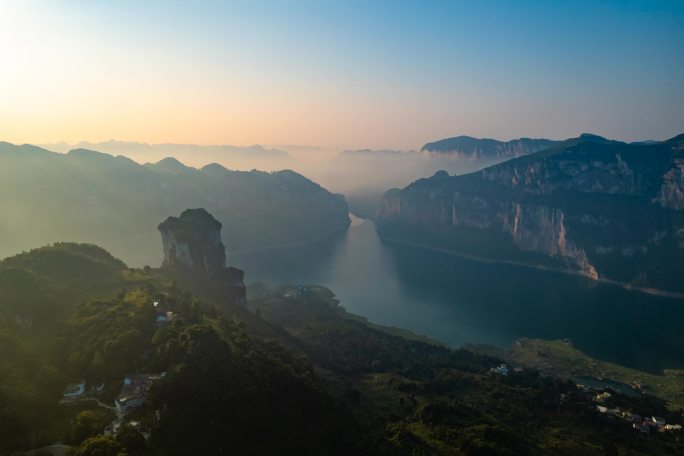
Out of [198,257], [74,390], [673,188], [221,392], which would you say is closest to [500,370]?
[221,392]

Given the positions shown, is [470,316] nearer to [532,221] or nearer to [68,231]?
[532,221]

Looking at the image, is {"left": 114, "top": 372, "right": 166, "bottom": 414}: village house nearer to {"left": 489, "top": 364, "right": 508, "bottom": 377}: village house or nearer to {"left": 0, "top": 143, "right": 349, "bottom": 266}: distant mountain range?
{"left": 489, "top": 364, "right": 508, "bottom": 377}: village house

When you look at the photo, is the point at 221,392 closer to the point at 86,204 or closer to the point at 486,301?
the point at 486,301

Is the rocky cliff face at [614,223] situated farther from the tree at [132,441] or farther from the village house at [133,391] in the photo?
the tree at [132,441]

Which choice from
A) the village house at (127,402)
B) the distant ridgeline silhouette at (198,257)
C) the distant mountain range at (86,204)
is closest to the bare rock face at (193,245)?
the distant ridgeline silhouette at (198,257)

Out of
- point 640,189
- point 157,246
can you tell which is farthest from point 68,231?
point 640,189

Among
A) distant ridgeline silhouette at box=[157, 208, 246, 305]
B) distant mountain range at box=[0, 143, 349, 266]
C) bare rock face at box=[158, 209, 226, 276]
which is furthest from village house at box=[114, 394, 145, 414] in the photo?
distant mountain range at box=[0, 143, 349, 266]
